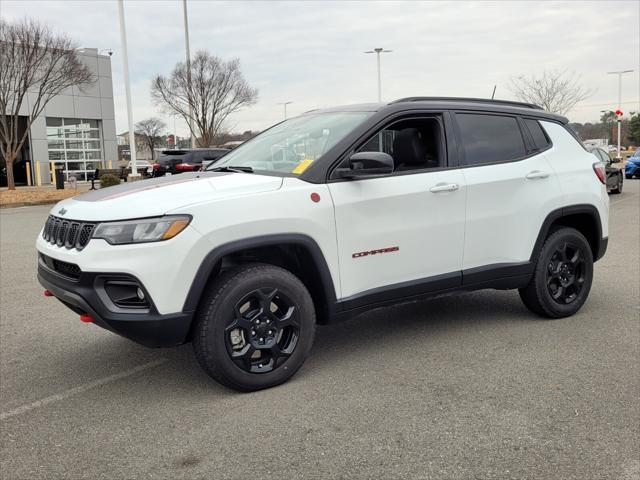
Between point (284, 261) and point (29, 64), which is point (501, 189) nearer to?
point (284, 261)

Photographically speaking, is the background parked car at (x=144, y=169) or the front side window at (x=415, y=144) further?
the background parked car at (x=144, y=169)

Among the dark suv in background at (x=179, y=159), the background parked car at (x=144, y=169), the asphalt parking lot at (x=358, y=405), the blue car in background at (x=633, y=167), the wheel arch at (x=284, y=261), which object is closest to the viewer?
the asphalt parking lot at (x=358, y=405)

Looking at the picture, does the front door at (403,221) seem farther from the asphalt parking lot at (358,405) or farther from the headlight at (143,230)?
the headlight at (143,230)

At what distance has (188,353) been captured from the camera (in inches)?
174

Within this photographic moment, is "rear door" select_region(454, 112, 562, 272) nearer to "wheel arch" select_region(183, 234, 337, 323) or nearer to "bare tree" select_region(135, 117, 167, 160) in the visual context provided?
"wheel arch" select_region(183, 234, 337, 323)

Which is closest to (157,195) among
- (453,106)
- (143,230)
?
(143,230)

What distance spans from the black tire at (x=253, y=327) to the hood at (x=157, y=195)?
47 cm

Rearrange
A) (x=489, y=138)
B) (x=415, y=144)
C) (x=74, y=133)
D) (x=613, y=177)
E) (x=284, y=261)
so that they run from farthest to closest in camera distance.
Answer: (x=74, y=133)
(x=613, y=177)
(x=489, y=138)
(x=415, y=144)
(x=284, y=261)

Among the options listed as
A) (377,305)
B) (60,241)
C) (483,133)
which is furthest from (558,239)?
(60,241)

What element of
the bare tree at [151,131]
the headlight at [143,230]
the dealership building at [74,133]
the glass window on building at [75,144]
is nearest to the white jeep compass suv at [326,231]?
the headlight at [143,230]

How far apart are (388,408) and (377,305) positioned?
830 millimetres

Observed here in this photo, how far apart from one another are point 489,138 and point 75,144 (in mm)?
32953

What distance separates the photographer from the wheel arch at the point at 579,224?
487cm

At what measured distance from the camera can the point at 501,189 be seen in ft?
15.1
